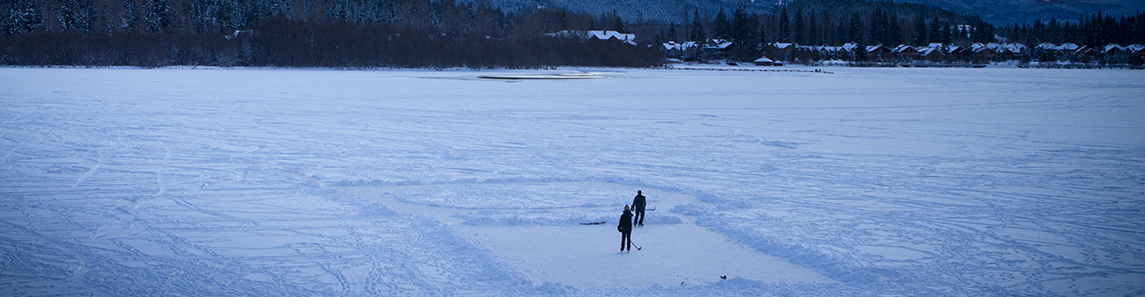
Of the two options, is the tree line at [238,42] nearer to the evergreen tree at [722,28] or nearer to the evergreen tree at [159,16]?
the evergreen tree at [159,16]

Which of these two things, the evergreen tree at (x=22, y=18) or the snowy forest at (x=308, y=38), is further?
the evergreen tree at (x=22, y=18)

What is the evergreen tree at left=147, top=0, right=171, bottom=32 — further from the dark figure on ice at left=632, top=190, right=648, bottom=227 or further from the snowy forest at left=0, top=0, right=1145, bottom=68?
the dark figure on ice at left=632, top=190, right=648, bottom=227

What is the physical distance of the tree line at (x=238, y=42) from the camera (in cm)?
6169

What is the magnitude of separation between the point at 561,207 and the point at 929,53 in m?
99.6

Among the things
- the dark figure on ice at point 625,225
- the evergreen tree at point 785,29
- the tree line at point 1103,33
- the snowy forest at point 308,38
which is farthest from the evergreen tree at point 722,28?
the dark figure on ice at point 625,225

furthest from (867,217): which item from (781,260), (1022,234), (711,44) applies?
(711,44)

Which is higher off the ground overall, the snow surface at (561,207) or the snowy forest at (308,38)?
the snowy forest at (308,38)

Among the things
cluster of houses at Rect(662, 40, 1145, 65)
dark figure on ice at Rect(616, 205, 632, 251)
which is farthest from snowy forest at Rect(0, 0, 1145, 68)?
dark figure on ice at Rect(616, 205, 632, 251)

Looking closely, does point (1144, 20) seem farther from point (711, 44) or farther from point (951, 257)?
point (951, 257)

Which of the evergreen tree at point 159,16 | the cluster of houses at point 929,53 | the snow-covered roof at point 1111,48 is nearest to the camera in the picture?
the evergreen tree at point 159,16

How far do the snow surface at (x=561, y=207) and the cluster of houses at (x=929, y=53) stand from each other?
245ft

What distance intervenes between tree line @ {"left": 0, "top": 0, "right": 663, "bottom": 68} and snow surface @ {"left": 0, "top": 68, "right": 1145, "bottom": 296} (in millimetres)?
50533

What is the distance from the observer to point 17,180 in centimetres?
844

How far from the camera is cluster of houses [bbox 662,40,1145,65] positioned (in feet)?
284
